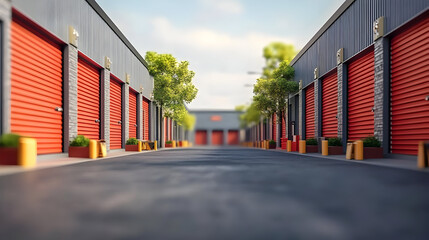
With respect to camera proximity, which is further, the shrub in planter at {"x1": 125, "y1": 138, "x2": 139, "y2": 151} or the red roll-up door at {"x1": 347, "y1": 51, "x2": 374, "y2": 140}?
the shrub in planter at {"x1": 125, "y1": 138, "x2": 139, "y2": 151}

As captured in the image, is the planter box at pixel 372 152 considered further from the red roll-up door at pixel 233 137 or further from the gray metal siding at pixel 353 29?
the red roll-up door at pixel 233 137

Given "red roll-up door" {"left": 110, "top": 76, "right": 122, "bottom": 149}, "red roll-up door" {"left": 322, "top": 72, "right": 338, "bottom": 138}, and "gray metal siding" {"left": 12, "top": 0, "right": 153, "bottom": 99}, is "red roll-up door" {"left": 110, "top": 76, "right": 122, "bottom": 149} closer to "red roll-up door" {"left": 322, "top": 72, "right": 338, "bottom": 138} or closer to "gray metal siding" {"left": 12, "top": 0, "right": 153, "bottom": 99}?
"gray metal siding" {"left": 12, "top": 0, "right": 153, "bottom": 99}

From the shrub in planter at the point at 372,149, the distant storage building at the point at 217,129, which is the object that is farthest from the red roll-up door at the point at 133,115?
the distant storage building at the point at 217,129

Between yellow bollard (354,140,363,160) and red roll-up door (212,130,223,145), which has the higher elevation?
yellow bollard (354,140,363,160)

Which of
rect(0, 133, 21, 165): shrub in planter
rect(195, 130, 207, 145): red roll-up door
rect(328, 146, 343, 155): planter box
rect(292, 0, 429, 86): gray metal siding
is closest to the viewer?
rect(0, 133, 21, 165): shrub in planter

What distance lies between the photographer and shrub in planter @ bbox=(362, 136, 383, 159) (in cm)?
1241

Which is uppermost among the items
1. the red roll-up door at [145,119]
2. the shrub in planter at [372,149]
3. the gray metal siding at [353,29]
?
the gray metal siding at [353,29]

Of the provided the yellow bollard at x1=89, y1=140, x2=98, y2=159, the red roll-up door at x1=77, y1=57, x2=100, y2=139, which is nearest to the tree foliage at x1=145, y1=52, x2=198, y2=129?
the red roll-up door at x1=77, y1=57, x2=100, y2=139

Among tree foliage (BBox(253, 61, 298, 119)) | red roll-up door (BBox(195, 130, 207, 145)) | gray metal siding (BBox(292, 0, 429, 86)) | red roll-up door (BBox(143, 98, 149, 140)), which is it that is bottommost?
red roll-up door (BBox(195, 130, 207, 145))

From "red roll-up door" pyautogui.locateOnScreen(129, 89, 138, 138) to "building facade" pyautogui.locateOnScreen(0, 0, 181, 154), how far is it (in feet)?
6.42

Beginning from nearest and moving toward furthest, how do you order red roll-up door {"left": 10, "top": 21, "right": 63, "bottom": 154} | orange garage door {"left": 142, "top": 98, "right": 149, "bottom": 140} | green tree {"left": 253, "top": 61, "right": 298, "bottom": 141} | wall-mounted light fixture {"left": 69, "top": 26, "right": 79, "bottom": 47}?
red roll-up door {"left": 10, "top": 21, "right": 63, "bottom": 154}
wall-mounted light fixture {"left": 69, "top": 26, "right": 79, "bottom": 47}
green tree {"left": 253, "top": 61, "right": 298, "bottom": 141}
orange garage door {"left": 142, "top": 98, "right": 149, "bottom": 140}

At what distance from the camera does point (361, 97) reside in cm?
1536

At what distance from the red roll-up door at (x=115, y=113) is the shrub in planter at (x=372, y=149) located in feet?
48.4

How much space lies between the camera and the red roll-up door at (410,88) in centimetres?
1077
